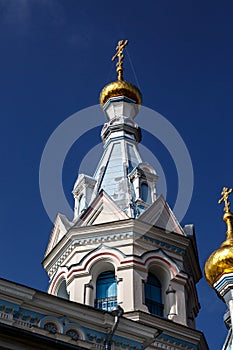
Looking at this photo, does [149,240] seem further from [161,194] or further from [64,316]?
[64,316]

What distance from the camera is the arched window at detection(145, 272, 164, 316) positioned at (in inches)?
696

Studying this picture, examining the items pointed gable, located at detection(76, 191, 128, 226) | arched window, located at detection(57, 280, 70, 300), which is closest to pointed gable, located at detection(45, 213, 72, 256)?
pointed gable, located at detection(76, 191, 128, 226)

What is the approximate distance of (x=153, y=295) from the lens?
18.0 m

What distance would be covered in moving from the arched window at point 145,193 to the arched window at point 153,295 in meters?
2.42

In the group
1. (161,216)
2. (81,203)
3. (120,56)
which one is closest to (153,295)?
(161,216)

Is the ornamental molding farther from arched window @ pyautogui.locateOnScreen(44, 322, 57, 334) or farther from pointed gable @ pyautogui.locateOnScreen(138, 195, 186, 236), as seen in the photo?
arched window @ pyautogui.locateOnScreen(44, 322, 57, 334)

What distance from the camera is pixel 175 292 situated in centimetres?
1808

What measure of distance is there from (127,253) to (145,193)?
2.70 m

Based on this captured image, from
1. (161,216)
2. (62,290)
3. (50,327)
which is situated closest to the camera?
(50,327)

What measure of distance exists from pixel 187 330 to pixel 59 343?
278 inches

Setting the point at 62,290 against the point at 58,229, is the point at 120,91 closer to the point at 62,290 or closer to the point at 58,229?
the point at 58,229

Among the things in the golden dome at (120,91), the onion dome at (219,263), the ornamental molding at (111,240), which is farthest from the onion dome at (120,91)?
the ornamental molding at (111,240)

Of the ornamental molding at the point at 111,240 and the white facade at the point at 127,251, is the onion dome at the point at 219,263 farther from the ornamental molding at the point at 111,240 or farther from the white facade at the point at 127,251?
the ornamental molding at the point at 111,240

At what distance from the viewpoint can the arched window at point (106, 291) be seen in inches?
689
